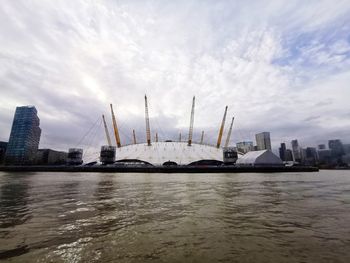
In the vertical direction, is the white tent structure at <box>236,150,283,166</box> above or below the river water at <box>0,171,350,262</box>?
above

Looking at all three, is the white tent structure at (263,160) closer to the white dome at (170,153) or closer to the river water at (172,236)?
the white dome at (170,153)

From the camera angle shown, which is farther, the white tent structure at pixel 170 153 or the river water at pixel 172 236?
the white tent structure at pixel 170 153

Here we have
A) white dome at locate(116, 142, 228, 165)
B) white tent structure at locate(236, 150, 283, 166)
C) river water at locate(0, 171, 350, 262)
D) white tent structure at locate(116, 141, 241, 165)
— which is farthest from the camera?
white dome at locate(116, 142, 228, 165)

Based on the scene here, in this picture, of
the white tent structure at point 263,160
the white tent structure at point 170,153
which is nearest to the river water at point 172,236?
the white tent structure at point 170,153

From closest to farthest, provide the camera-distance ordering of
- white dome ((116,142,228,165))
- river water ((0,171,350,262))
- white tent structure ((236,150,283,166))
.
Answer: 1. river water ((0,171,350,262))
2. white tent structure ((236,150,283,166))
3. white dome ((116,142,228,165))

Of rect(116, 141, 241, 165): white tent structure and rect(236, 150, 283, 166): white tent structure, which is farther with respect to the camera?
rect(236, 150, 283, 166): white tent structure

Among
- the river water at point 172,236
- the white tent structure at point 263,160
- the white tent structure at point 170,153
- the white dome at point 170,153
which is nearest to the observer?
the river water at point 172,236

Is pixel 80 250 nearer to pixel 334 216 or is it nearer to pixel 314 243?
pixel 314 243

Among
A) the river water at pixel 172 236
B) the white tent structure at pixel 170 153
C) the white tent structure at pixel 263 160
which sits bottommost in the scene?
the river water at pixel 172 236

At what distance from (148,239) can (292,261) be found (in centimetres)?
468

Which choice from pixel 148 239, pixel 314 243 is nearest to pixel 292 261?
pixel 314 243

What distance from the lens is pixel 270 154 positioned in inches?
Result: 4592

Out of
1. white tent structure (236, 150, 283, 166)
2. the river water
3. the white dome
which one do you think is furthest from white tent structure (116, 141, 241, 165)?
the river water

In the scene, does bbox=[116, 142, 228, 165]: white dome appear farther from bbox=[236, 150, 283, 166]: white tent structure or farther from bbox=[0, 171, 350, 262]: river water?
bbox=[0, 171, 350, 262]: river water
